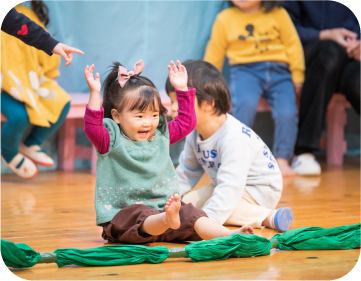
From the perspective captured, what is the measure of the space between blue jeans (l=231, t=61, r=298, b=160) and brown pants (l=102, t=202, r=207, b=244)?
140 cm

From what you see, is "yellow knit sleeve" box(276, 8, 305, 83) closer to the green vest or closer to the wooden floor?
the wooden floor

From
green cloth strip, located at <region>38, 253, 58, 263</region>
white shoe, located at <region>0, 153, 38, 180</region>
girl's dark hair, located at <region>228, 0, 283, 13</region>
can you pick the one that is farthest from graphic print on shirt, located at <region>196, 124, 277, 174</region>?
girl's dark hair, located at <region>228, 0, 283, 13</region>

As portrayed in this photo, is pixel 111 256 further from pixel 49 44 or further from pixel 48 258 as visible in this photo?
pixel 49 44

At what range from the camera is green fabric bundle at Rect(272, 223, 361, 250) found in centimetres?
109

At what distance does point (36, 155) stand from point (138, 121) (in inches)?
47.5

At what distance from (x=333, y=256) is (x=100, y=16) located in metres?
2.05

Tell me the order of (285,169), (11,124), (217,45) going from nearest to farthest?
(11,124)
(285,169)
(217,45)

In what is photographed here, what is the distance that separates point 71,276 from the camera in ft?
2.89

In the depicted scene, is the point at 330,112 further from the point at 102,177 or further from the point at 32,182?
the point at 102,177

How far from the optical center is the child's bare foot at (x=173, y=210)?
1021 millimetres

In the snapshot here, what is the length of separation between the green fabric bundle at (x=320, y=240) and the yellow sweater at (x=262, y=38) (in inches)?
65.0

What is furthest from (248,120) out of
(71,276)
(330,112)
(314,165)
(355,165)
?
(71,276)

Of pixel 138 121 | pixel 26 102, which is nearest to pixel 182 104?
pixel 138 121

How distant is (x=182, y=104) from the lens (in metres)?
1.30
